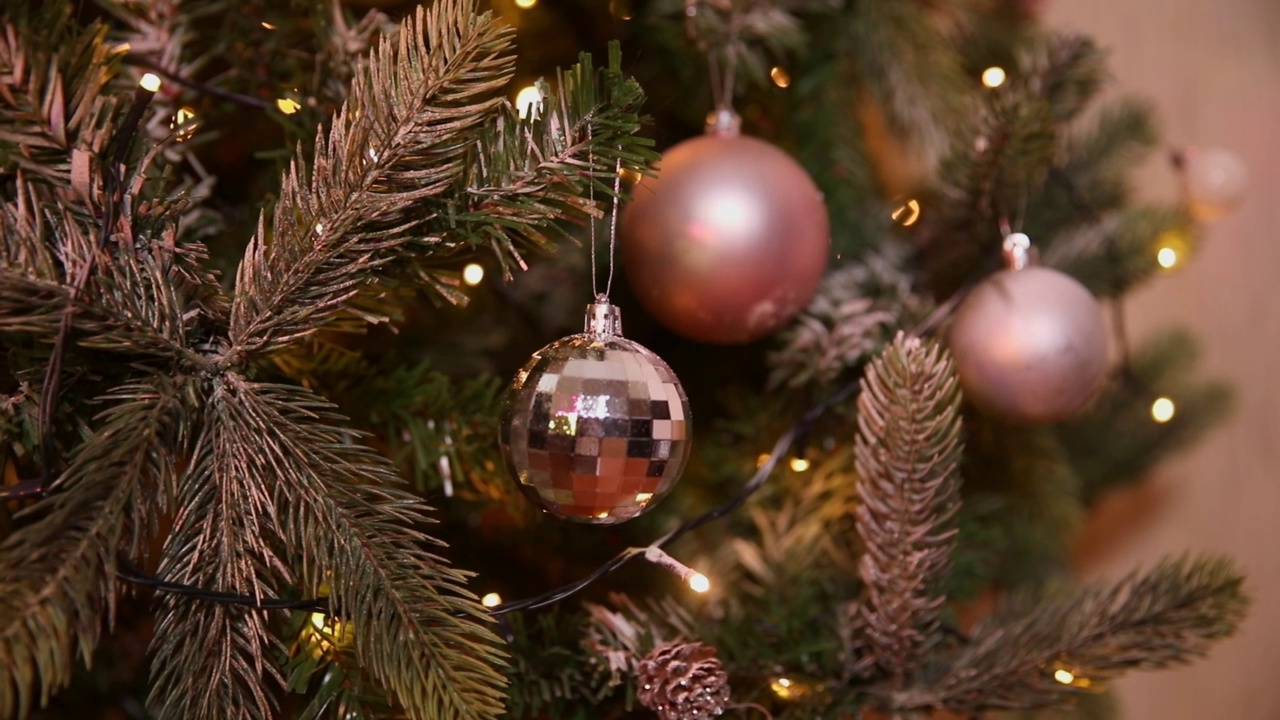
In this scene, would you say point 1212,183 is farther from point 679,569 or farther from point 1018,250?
point 679,569

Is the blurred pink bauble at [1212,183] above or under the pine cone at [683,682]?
above

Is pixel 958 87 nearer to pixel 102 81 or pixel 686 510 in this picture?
pixel 686 510

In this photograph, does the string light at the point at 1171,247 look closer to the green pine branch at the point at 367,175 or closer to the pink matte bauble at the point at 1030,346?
the pink matte bauble at the point at 1030,346

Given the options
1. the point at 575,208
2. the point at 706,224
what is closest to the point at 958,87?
the point at 706,224

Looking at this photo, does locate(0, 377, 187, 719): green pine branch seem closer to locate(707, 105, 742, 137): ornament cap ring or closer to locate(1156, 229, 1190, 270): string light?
locate(707, 105, 742, 137): ornament cap ring

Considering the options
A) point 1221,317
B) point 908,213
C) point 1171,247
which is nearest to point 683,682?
point 908,213

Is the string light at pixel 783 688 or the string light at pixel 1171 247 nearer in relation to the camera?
the string light at pixel 783 688

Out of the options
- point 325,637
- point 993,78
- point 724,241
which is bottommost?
point 325,637

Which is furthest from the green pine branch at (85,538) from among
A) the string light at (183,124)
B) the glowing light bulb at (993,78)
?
the glowing light bulb at (993,78)

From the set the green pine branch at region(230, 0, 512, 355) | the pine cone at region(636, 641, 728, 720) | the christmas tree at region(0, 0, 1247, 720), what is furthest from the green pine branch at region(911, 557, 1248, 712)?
the green pine branch at region(230, 0, 512, 355)
